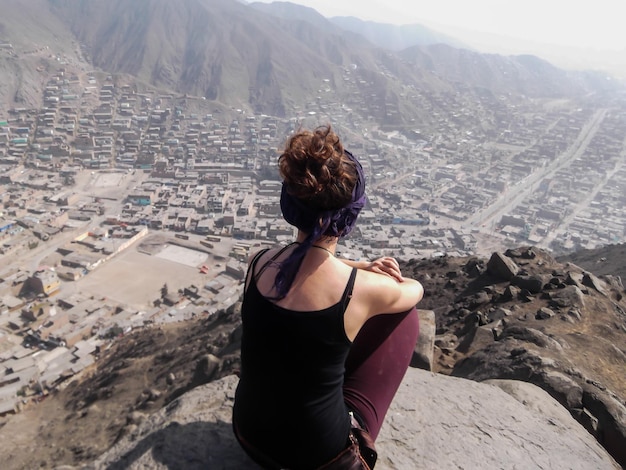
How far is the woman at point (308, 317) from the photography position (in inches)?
61.0

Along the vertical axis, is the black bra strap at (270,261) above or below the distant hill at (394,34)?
below

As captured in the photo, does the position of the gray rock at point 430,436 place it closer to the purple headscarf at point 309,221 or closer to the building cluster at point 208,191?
the purple headscarf at point 309,221

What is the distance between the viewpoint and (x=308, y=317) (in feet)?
5.01

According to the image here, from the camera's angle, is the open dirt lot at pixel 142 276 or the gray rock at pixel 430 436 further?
the open dirt lot at pixel 142 276

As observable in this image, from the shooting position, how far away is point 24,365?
523 inches

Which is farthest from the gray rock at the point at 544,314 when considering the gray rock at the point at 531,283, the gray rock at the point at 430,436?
the gray rock at the point at 430,436

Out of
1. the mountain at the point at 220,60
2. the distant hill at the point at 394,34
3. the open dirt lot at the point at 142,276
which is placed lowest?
the open dirt lot at the point at 142,276

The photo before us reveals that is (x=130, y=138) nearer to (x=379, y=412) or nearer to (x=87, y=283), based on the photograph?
(x=87, y=283)

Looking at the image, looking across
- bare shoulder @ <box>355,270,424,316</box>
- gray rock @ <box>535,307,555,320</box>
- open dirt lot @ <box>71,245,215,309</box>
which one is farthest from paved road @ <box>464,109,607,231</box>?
bare shoulder @ <box>355,270,424,316</box>

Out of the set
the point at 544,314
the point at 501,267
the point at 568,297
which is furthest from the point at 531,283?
the point at 544,314

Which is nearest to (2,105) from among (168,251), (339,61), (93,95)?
(93,95)

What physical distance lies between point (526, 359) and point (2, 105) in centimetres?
6149

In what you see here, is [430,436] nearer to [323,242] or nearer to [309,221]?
[323,242]

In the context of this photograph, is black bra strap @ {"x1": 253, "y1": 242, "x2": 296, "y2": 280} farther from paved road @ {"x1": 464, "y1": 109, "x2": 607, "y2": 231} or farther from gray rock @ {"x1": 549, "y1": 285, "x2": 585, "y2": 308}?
paved road @ {"x1": 464, "y1": 109, "x2": 607, "y2": 231}
